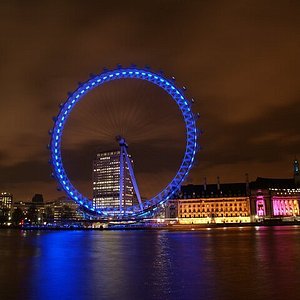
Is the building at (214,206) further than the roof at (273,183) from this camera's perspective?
No

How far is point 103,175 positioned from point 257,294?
390 ft

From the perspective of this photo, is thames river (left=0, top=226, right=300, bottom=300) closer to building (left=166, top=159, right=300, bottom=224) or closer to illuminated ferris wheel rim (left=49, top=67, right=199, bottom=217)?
illuminated ferris wheel rim (left=49, top=67, right=199, bottom=217)

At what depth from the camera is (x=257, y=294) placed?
13414 millimetres

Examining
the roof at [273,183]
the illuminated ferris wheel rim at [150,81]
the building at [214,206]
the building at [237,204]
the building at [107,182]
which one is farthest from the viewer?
the roof at [273,183]

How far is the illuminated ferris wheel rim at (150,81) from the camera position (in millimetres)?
55844

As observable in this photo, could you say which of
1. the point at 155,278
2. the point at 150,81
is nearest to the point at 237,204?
the point at 150,81

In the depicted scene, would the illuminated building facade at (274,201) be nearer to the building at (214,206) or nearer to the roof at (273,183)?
the roof at (273,183)

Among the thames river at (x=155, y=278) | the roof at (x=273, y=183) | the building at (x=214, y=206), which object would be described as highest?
the roof at (x=273, y=183)

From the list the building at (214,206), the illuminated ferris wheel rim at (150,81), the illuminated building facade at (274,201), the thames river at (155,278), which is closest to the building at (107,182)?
the building at (214,206)

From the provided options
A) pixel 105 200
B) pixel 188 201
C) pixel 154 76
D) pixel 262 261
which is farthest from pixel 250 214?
pixel 262 261

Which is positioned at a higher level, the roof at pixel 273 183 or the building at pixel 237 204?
the roof at pixel 273 183

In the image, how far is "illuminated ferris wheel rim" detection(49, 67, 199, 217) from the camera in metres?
55.8

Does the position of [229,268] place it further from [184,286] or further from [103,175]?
[103,175]

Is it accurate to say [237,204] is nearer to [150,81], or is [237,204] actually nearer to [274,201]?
[274,201]
